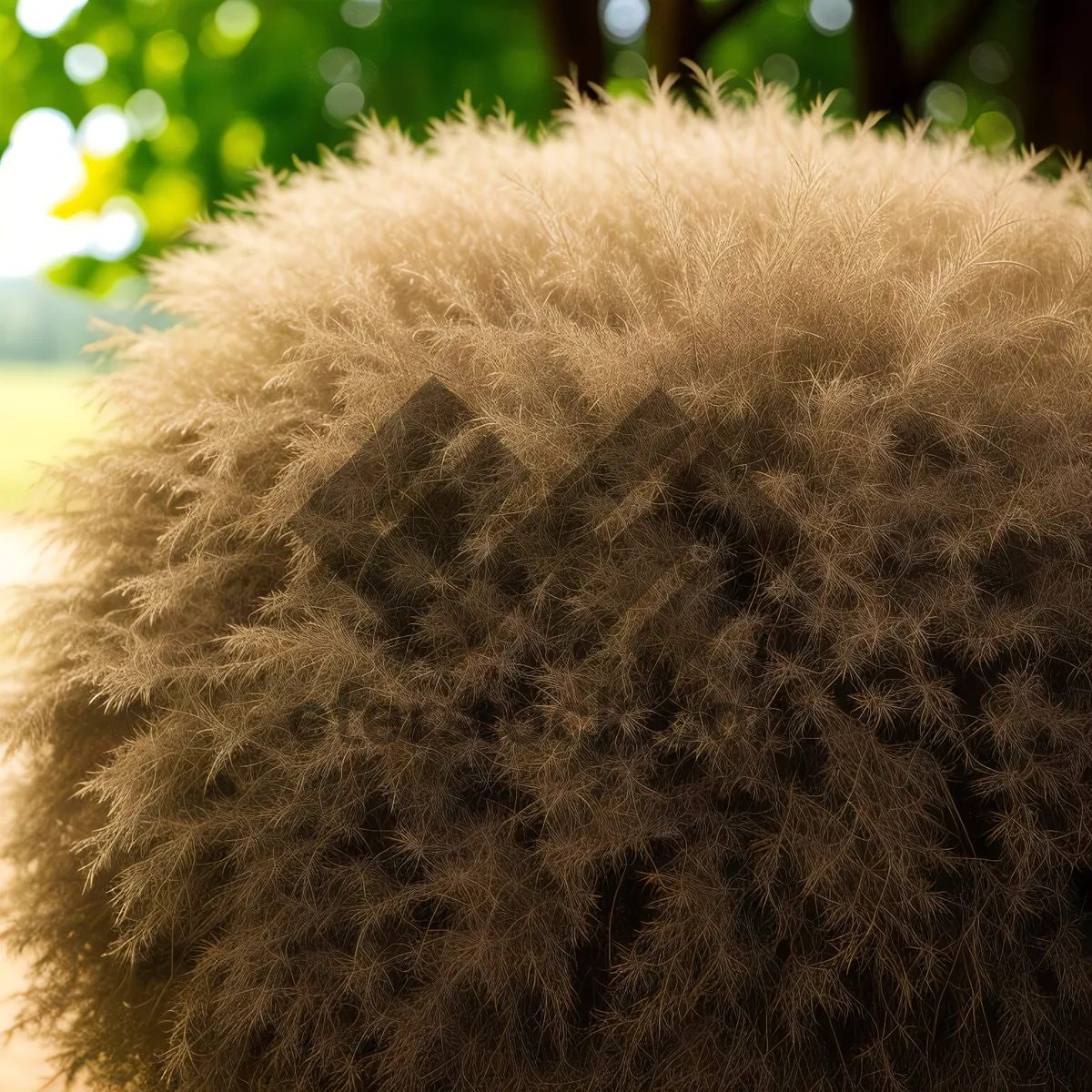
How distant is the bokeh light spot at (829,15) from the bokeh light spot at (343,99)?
5.79ft

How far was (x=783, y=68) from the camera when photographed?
415cm

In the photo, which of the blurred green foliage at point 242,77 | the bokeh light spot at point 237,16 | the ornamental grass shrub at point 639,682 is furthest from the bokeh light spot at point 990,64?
the ornamental grass shrub at point 639,682

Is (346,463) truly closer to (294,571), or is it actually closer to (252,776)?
(294,571)

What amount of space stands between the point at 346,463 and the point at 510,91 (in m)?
2.99

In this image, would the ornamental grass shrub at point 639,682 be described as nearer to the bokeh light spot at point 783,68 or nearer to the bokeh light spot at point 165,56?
the bokeh light spot at point 165,56

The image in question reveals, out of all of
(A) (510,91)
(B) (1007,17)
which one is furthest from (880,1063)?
(B) (1007,17)

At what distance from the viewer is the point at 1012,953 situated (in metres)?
1.02

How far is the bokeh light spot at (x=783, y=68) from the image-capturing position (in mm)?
4105

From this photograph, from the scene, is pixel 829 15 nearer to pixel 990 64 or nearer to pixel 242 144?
pixel 990 64

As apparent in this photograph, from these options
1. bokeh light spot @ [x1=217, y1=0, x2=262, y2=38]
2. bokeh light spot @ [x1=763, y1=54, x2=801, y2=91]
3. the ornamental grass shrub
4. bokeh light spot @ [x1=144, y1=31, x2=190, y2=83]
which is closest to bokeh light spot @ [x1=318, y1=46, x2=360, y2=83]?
bokeh light spot @ [x1=217, y1=0, x2=262, y2=38]

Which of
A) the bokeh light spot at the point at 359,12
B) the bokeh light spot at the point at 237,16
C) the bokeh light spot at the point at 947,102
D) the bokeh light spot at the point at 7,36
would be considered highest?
the bokeh light spot at the point at 7,36

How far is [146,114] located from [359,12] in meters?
0.83

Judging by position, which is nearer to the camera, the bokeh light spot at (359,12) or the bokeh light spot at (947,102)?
the bokeh light spot at (359,12)

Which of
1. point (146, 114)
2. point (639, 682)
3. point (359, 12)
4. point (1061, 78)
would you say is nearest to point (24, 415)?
point (146, 114)
